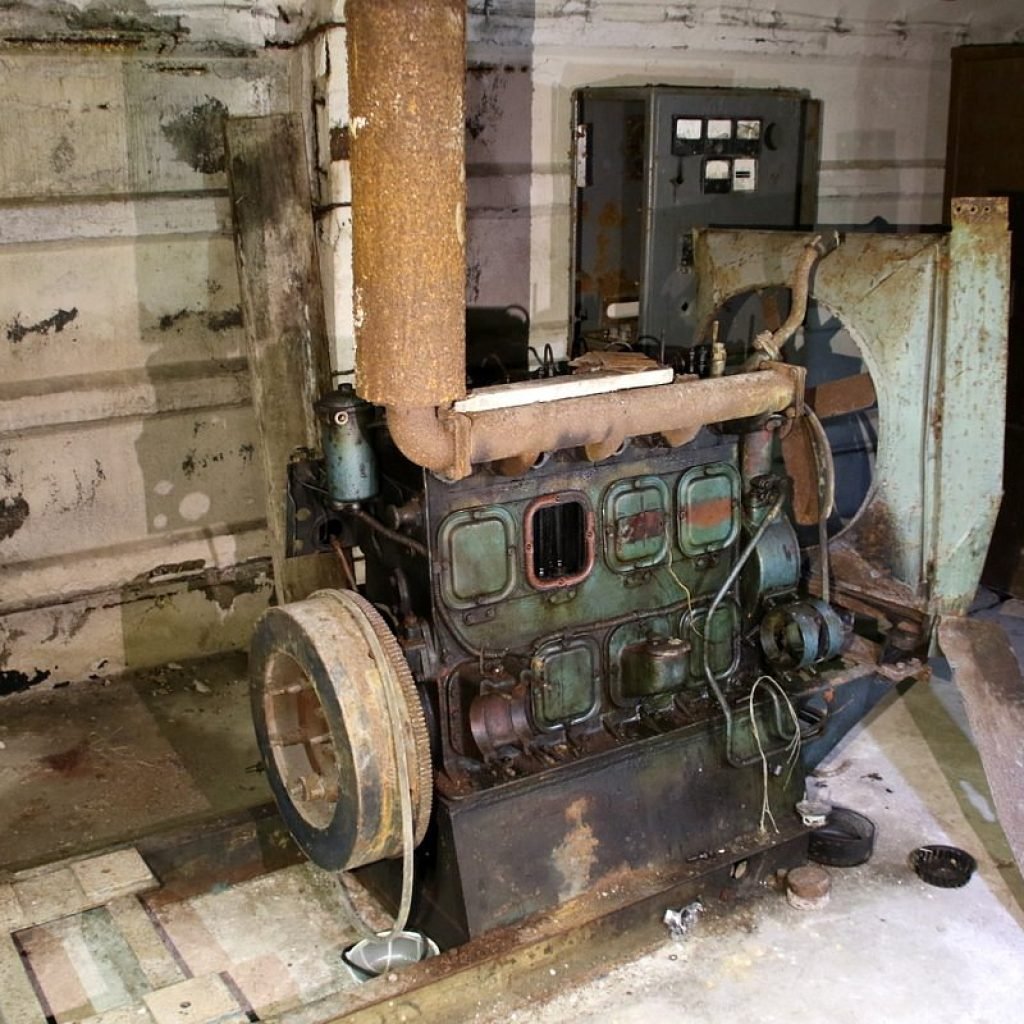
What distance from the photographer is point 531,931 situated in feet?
8.43

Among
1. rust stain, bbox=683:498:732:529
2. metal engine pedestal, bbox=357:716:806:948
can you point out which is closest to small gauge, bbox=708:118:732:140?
rust stain, bbox=683:498:732:529

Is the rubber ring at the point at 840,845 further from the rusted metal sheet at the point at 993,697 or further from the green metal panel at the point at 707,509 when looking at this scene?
the green metal panel at the point at 707,509

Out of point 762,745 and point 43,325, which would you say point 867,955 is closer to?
point 762,745

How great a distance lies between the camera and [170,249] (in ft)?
12.1

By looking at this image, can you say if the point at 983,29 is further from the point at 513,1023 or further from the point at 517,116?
the point at 513,1023

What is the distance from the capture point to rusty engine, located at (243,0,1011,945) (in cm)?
225

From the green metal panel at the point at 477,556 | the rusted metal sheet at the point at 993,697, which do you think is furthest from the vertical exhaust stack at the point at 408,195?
the rusted metal sheet at the point at 993,697

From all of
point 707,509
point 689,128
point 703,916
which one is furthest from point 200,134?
point 703,916

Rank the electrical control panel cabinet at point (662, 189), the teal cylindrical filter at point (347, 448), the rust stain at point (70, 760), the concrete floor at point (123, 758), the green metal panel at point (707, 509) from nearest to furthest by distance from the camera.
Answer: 1. the teal cylindrical filter at point (347, 448)
2. the green metal panel at point (707, 509)
3. the concrete floor at point (123, 758)
4. the rust stain at point (70, 760)
5. the electrical control panel cabinet at point (662, 189)

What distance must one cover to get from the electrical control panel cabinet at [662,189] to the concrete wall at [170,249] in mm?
101

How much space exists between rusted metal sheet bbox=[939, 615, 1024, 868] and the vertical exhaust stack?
5.07 feet

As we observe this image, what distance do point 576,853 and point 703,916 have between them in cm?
35

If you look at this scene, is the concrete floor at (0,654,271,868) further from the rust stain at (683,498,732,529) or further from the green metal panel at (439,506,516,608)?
the rust stain at (683,498,732,529)

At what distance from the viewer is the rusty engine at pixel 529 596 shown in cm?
225
